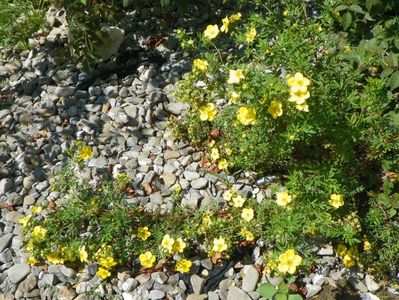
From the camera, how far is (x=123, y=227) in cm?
293

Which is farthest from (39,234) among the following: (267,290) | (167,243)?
(267,290)

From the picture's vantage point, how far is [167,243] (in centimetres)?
282

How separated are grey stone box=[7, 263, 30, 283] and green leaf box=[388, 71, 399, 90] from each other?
220 centimetres

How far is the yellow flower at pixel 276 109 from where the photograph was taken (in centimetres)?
261

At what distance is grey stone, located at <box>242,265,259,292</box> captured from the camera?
113 inches

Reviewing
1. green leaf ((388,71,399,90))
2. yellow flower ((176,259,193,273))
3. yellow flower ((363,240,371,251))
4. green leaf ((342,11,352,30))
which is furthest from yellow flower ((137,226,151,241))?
green leaf ((342,11,352,30))

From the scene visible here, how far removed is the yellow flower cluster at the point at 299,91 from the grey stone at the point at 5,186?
1782 mm

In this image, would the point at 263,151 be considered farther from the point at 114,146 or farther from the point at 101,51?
the point at 101,51

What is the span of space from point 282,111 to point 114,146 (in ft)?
4.23

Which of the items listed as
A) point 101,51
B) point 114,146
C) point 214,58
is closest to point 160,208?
point 114,146

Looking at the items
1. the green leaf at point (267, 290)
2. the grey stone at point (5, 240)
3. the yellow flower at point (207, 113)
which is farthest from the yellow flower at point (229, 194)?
the grey stone at point (5, 240)

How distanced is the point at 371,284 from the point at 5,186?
2.10 metres

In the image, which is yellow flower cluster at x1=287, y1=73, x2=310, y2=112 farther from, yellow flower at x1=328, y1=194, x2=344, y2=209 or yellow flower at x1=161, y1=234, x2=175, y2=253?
yellow flower at x1=161, y1=234, x2=175, y2=253

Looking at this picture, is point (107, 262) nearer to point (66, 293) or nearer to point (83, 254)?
point (83, 254)
